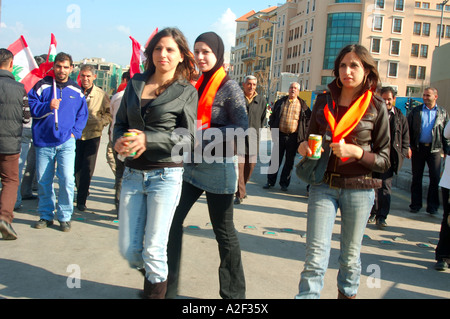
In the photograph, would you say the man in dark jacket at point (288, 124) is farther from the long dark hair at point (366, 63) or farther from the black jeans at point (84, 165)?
the long dark hair at point (366, 63)

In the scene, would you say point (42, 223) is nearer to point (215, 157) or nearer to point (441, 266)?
point (215, 157)

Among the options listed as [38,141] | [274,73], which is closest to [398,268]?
[38,141]

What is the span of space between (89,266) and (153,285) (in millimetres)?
1458

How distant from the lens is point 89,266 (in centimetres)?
418

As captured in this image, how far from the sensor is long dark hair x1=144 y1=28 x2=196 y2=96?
10.6 ft

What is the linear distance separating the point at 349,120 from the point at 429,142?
5356 millimetres

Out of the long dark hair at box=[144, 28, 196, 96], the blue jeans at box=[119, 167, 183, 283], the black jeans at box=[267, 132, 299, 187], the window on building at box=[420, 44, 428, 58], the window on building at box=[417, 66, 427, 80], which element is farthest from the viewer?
the window on building at box=[420, 44, 428, 58]

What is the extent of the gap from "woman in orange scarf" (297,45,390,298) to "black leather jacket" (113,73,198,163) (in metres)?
0.86

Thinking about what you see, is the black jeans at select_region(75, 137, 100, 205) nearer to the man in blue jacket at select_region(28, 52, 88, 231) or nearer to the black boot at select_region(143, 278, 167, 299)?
the man in blue jacket at select_region(28, 52, 88, 231)

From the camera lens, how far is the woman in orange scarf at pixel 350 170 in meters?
3.12

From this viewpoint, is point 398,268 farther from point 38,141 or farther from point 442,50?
point 442,50

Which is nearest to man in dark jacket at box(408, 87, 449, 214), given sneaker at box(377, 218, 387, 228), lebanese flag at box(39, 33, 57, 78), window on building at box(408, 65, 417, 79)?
sneaker at box(377, 218, 387, 228)

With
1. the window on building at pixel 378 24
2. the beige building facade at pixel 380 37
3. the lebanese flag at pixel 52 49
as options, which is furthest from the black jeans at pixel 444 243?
the window on building at pixel 378 24

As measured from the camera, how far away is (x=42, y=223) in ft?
17.6
